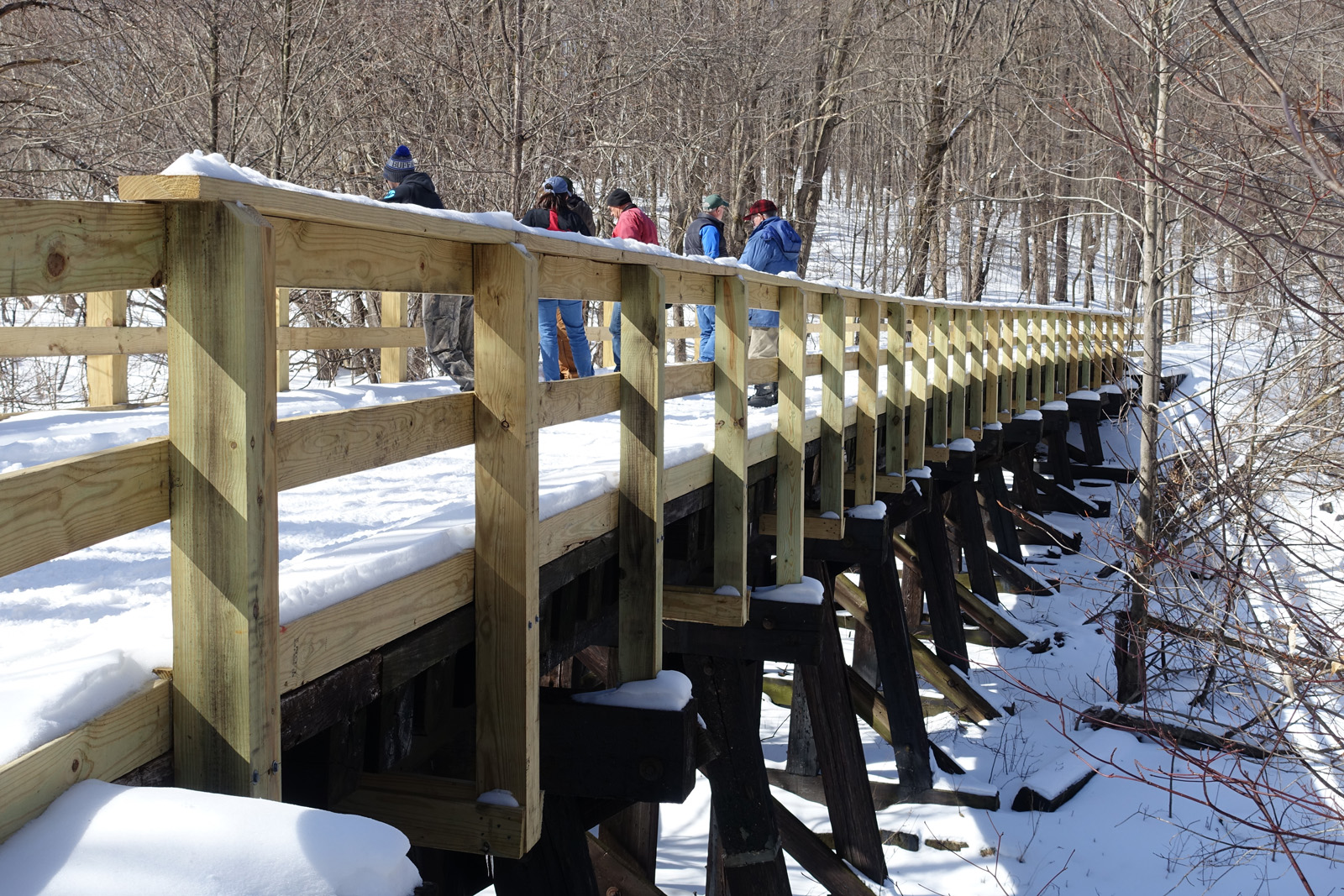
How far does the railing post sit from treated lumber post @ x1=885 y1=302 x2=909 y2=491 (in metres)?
3.13

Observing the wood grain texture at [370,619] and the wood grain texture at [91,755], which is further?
the wood grain texture at [370,619]

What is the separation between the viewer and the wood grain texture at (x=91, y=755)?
1.45m

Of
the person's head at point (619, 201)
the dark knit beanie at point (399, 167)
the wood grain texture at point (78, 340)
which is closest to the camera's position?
the wood grain texture at point (78, 340)

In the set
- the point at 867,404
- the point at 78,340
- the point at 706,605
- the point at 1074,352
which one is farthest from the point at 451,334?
the point at 1074,352

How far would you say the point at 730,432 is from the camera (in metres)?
4.46

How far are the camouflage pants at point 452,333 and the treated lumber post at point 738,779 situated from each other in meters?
4.46

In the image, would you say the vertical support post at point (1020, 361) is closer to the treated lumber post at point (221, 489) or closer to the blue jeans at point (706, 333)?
the blue jeans at point (706, 333)

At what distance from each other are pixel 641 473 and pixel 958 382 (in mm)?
6631

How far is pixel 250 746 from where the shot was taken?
1811 mm

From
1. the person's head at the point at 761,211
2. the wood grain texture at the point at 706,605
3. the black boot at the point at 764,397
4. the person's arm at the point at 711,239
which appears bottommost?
the wood grain texture at the point at 706,605

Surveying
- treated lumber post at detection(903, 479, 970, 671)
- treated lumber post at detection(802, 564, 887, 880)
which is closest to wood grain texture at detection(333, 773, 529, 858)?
treated lumber post at detection(802, 564, 887, 880)

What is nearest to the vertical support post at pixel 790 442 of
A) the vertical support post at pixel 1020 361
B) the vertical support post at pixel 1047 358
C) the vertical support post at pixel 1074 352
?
the vertical support post at pixel 1020 361

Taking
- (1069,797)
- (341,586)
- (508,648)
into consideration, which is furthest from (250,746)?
(1069,797)

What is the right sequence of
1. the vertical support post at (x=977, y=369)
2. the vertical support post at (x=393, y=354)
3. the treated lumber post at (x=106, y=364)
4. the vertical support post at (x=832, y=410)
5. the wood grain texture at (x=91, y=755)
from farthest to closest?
the vertical support post at (x=977, y=369) < the vertical support post at (x=393, y=354) < the treated lumber post at (x=106, y=364) < the vertical support post at (x=832, y=410) < the wood grain texture at (x=91, y=755)
